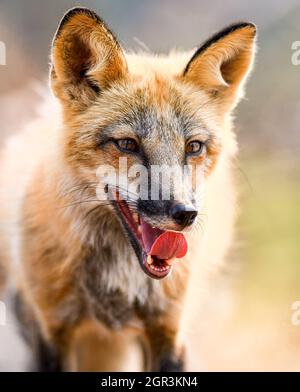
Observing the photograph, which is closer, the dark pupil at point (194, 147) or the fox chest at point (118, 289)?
the dark pupil at point (194, 147)

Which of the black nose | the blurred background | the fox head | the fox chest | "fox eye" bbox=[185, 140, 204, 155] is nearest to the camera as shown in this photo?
the black nose

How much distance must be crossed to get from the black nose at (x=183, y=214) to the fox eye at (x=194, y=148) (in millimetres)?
390

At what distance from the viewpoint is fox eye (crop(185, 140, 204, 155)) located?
313cm

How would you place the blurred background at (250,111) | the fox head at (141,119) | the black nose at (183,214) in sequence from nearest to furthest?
the black nose at (183,214) → the fox head at (141,119) → the blurred background at (250,111)

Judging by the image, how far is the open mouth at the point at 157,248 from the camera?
3.06m

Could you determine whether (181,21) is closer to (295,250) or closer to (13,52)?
(13,52)

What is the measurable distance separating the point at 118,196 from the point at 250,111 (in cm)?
Answer: 324

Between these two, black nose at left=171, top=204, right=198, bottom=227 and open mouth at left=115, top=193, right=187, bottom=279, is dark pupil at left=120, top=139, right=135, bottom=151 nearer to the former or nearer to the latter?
open mouth at left=115, top=193, right=187, bottom=279

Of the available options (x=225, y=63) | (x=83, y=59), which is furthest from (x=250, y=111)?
(x=83, y=59)

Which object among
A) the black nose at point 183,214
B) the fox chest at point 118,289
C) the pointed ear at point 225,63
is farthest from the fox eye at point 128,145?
the fox chest at point 118,289

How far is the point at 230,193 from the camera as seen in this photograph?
12.9 feet

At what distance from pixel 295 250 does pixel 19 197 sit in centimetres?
315

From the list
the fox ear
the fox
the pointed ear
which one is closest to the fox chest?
the fox

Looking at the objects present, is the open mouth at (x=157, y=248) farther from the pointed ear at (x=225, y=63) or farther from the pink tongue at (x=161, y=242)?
the pointed ear at (x=225, y=63)
